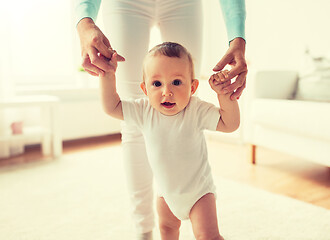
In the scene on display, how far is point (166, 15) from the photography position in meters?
0.89

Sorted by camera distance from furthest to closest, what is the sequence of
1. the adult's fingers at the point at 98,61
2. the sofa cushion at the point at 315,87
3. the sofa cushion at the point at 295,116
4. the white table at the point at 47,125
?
1. the white table at the point at 47,125
2. the sofa cushion at the point at 315,87
3. the sofa cushion at the point at 295,116
4. the adult's fingers at the point at 98,61

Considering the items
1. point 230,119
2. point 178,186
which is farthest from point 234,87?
point 178,186

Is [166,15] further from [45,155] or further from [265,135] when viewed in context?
[45,155]

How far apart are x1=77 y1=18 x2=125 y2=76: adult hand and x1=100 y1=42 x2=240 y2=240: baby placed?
0.10ft

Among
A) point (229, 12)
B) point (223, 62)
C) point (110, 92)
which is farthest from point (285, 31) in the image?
point (110, 92)

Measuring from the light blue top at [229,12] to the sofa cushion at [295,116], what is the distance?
997 millimetres

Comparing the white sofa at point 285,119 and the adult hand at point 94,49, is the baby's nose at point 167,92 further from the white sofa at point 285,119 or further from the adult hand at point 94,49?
the white sofa at point 285,119

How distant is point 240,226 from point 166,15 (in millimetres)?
838

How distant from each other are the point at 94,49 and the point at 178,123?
26 centimetres

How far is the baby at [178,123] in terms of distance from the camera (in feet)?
2.37

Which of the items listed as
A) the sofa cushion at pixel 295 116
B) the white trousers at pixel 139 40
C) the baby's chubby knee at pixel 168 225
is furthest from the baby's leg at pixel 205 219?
the sofa cushion at pixel 295 116

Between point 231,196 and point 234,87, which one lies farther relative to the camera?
point 231,196

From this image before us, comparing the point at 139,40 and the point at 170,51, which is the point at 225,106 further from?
the point at 139,40

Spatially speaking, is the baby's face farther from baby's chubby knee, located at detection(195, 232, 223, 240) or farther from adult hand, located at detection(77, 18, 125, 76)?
baby's chubby knee, located at detection(195, 232, 223, 240)
